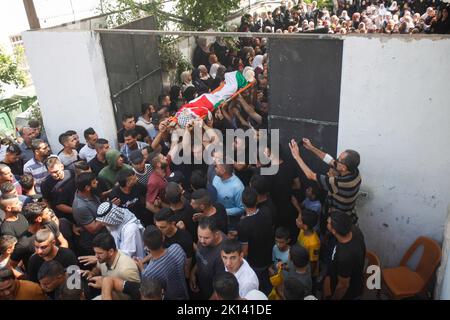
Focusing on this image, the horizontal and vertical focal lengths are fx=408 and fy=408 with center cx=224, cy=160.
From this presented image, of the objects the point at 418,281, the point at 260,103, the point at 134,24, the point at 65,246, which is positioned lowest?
the point at 418,281

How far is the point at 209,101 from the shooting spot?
6160 mm

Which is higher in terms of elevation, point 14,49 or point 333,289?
point 14,49

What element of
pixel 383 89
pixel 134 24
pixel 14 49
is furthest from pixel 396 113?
pixel 14 49

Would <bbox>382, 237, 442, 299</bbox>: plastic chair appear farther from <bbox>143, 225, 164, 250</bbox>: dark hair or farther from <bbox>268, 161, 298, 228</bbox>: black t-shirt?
<bbox>143, 225, 164, 250</bbox>: dark hair

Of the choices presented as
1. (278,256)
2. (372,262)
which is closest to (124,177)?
(278,256)

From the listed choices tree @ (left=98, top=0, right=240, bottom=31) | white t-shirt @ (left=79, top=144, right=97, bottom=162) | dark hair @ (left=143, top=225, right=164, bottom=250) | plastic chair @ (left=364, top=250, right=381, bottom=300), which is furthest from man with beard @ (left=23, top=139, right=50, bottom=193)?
tree @ (left=98, top=0, right=240, bottom=31)

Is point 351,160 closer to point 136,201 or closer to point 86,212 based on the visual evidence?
point 136,201

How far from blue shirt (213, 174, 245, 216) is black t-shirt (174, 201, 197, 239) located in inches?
21.5

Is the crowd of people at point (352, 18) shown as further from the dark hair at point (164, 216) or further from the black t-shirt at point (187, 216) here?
the dark hair at point (164, 216)

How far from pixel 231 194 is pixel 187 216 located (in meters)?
0.65

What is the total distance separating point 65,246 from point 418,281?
11.5 feet
